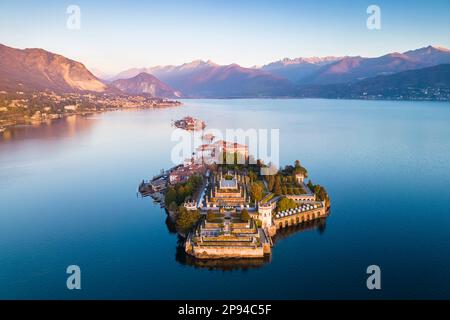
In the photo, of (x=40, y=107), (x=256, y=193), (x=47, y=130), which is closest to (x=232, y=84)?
(x=40, y=107)

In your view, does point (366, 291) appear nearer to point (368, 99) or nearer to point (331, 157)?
point (331, 157)

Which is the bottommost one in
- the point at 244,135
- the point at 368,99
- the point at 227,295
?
the point at 227,295

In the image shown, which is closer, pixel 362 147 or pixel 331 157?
pixel 331 157

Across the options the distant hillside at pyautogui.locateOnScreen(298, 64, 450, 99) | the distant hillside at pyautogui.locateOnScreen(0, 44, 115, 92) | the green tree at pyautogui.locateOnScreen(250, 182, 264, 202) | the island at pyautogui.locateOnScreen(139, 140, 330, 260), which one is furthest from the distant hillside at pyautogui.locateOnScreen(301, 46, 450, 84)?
the green tree at pyautogui.locateOnScreen(250, 182, 264, 202)

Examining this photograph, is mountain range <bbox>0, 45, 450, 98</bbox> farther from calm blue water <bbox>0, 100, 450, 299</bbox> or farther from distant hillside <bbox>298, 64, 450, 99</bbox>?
calm blue water <bbox>0, 100, 450, 299</bbox>

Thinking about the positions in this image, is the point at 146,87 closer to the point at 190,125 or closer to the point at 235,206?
the point at 190,125

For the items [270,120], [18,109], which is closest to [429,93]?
[270,120]
